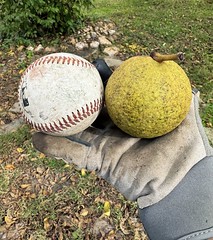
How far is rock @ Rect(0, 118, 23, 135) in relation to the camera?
427cm

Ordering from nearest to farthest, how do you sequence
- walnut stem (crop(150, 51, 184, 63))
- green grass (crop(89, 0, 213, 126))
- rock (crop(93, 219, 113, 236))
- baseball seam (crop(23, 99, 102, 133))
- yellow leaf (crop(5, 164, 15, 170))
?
walnut stem (crop(150, 51, 184, 63)), baseball seam (crop(23, 99, 102, 133)), rock (crop(93, 219, 113, 236)), yellow leaf (crop(5, 164, 15, 170)), green grass (crop(89, 0, 213, 126))

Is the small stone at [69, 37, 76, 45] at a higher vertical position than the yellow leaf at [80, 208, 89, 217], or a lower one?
higher

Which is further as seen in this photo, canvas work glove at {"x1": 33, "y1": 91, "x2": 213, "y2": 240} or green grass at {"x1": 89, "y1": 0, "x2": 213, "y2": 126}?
green grass at {"x1": 89, "y1": 0, "x2": 213, "y2": 126}

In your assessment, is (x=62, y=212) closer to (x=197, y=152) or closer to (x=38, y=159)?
(x=38, y=159)

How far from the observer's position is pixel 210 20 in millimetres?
6000

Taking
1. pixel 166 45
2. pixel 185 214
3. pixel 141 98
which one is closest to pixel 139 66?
pixel 141 98

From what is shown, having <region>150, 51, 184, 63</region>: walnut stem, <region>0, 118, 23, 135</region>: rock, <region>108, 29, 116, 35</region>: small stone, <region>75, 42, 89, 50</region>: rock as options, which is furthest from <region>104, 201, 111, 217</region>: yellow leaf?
<region>108, 29, 116, 35</region>: small stone

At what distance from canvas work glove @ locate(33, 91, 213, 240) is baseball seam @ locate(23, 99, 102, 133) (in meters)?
0.22

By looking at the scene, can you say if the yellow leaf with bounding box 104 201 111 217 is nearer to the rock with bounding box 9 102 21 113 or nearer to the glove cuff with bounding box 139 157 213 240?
the glove cuff with bounding box 139 157 213 240

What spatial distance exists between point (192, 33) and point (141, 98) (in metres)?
3.80

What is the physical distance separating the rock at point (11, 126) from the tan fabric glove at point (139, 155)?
68.0 inches

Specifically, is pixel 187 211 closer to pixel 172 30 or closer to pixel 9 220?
pixel 9 220

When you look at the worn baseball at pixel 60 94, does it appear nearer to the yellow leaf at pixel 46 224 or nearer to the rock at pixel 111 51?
the yellow leaf at pixel 46 224

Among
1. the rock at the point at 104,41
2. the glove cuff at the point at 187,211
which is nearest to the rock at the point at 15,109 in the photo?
the rock at the point at 104,41
